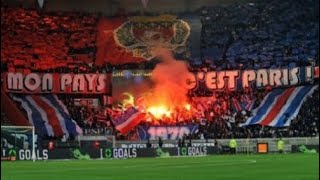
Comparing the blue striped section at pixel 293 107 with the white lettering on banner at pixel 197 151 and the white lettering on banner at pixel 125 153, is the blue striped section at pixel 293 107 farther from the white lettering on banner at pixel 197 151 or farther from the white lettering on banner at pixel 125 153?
the white lettering on banner at pixel 125 153

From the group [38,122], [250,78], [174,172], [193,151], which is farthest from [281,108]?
[174,172]

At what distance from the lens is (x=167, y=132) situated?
51375 mm

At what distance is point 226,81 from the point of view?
5359cm

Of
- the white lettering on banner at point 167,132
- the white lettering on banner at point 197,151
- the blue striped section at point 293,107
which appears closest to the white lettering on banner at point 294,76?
the blue striped section at point 293,107

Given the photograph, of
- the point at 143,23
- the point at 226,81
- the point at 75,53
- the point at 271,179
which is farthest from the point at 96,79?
the point at 271,179

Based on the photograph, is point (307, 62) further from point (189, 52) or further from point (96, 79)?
point (96, 79)

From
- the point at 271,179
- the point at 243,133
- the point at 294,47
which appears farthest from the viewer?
the point at 294,47

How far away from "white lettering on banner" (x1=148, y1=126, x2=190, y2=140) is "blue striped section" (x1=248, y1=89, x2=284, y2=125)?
17.9 feet

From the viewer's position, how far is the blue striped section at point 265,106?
5068 centimetres

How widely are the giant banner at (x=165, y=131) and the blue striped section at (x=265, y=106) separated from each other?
476 centimetres

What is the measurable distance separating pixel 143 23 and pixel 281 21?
39.8ft

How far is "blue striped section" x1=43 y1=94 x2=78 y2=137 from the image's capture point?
50250 millimetres

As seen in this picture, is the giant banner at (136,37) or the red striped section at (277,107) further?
the giant banner at (136,37)

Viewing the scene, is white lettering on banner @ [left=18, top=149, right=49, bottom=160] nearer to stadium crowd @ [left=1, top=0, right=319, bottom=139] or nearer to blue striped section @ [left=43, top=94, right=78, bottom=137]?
blue striped section @ [left=43, top=94, right=78, bottom=137]
